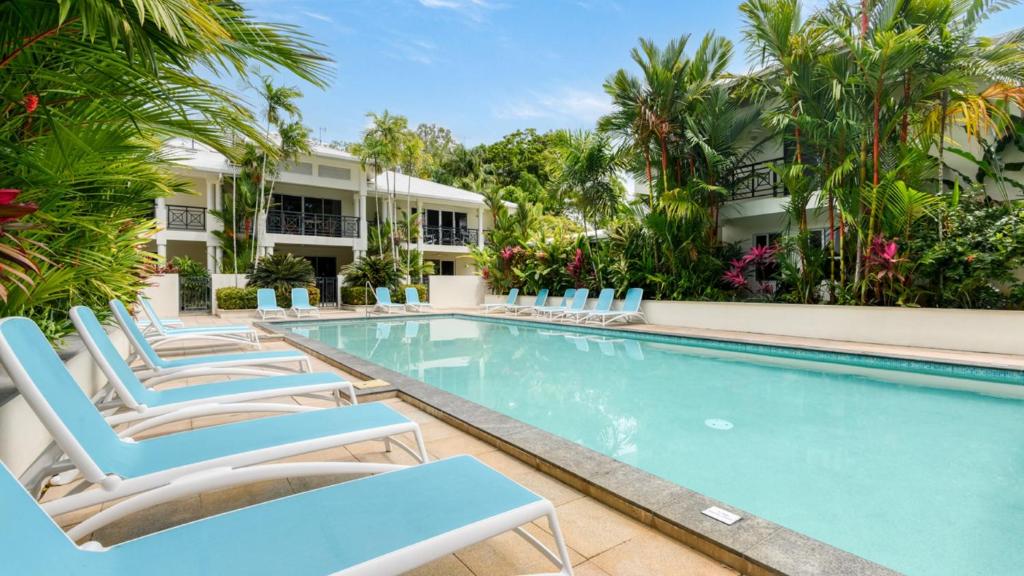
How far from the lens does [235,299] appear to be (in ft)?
53.8

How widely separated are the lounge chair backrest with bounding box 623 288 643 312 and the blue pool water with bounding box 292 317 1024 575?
362cm

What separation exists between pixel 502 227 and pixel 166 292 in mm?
12001

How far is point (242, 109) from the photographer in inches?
92.0

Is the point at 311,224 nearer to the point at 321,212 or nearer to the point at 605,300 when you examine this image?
the point at 321,212

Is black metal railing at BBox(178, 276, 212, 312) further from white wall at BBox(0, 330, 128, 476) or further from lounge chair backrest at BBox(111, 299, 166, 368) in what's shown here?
white wall at BBox(0, 330, 128, 476)

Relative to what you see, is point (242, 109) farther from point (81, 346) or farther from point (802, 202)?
point (802, 202)

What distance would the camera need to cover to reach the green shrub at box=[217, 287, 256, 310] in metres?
16.3

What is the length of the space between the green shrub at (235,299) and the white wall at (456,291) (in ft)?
21.6

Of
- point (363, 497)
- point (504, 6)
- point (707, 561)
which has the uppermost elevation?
point (504, 6)

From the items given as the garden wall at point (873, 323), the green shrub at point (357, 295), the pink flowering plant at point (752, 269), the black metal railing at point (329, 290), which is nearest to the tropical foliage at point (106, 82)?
the garden wall at point (873, 323)

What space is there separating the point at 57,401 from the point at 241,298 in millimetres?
16356

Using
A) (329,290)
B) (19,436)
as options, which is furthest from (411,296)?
(19,436)

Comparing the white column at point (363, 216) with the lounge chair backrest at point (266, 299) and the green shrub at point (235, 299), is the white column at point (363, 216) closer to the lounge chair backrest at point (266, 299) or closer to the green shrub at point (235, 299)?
the green shrub at point (235, 299)

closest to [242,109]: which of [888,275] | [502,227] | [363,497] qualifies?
[363,497]
